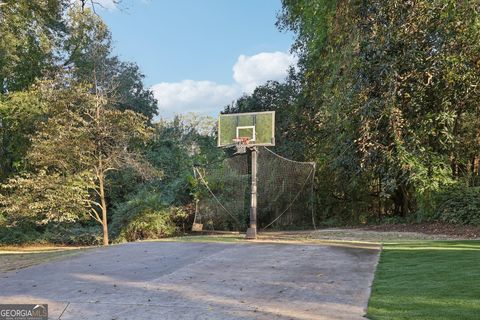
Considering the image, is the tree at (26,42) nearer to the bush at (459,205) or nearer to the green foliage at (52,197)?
the green foliage at (52,197)

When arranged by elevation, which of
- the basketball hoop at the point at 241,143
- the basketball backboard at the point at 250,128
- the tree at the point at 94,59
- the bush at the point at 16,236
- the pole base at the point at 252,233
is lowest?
the bush at the point at 16,236

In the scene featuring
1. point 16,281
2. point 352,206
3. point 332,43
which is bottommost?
point 16,281

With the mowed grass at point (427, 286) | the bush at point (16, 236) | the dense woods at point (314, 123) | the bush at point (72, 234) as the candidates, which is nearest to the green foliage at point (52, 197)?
the dense woods at point (314, 123)

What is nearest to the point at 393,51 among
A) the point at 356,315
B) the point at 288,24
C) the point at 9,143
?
the point at 288,24

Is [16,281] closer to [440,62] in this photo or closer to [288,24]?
[440,62]

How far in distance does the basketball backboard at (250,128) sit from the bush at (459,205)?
6.51m

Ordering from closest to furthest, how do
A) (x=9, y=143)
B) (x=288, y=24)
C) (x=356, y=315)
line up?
(x=356, y=315) → (x=288, y=24) → (x=9, y=143)

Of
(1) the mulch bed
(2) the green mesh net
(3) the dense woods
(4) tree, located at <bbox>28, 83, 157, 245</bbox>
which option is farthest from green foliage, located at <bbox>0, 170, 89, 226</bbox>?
(1) the mulch bed

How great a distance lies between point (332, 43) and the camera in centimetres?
1612

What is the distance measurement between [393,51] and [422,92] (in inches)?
59.5

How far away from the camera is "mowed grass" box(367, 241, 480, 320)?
445cm

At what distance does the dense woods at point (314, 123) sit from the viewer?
13.9 m

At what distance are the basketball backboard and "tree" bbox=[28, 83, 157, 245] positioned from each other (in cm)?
479

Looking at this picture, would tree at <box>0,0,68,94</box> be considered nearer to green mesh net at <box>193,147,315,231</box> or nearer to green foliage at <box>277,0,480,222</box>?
green mesh net at <box>193,147,315,231</box>
